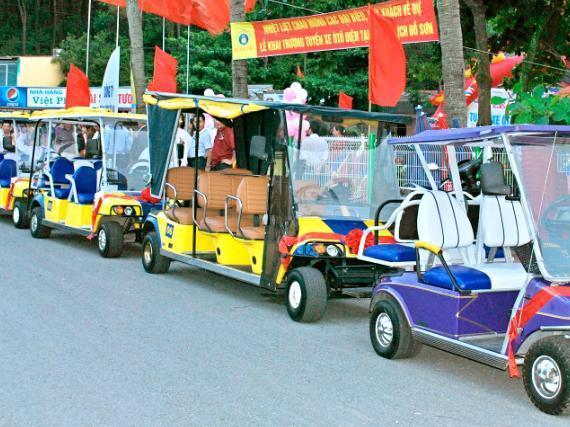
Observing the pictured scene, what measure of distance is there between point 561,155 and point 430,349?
2.30 meters

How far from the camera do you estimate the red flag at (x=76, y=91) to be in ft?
66.2

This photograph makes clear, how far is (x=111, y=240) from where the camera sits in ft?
40.5

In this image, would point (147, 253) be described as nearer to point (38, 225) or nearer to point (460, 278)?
point (38, 225)

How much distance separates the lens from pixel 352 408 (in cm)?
564

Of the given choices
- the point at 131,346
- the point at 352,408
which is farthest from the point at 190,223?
the point at 352,408

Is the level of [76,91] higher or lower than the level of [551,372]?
higher

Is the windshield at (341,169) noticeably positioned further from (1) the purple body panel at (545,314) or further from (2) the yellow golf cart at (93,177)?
(2) the yellow golf cart at (93,177)

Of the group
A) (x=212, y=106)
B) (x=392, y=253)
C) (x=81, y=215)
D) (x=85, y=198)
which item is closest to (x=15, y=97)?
(x=85, y=198)

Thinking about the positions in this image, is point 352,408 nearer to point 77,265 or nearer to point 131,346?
point 131,346

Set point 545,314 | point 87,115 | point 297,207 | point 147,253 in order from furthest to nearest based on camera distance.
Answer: point 87,115 < point 147,253 < point 297,207 < point 545,314

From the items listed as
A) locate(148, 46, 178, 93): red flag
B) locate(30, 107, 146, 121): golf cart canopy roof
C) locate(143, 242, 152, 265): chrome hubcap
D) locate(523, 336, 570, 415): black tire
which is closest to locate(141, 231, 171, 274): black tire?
locate(143, 242, 152, 265): chrome hubcap

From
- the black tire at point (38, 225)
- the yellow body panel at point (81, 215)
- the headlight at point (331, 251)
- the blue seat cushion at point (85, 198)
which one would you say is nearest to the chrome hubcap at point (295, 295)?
the headlight at point (331, 251)

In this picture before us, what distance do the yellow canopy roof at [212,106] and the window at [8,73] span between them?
35260mm

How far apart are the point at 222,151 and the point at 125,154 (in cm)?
178
